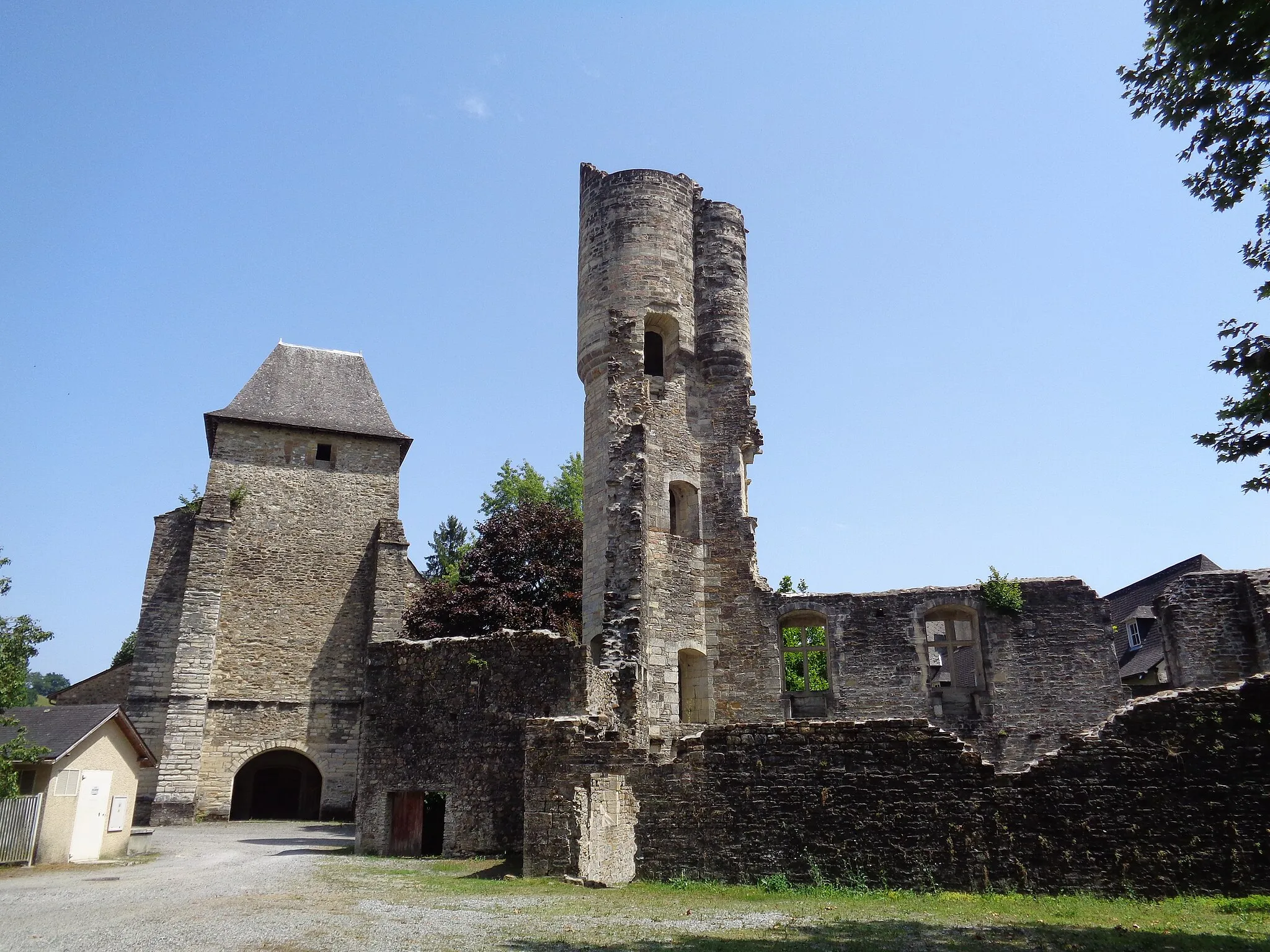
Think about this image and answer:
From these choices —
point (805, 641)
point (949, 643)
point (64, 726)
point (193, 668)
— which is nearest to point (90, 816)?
point (64, 726)

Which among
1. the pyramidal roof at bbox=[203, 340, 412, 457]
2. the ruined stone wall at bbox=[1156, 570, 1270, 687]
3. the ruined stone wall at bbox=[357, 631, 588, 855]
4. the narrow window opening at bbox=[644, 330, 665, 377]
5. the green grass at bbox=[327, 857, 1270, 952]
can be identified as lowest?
the green grass at bbox=[327, 857, 1270, 952]

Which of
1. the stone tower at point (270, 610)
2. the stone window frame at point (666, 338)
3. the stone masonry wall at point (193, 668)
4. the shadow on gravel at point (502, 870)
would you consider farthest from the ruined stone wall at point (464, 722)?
the stone masonry wall at point (193, 668)

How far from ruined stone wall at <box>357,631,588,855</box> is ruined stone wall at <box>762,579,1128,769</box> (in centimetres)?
517

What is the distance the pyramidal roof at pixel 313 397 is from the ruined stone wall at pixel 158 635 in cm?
358

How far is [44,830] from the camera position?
1440cm

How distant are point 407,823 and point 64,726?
21.6 ft

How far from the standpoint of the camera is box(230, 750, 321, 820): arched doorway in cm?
2602

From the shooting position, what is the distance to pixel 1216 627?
16047mm

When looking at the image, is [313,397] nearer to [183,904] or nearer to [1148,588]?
[183,904]

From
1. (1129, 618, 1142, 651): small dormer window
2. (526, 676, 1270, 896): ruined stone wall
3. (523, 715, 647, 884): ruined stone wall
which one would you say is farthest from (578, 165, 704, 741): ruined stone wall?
(1129, 618, 1142, 651): small dormer window

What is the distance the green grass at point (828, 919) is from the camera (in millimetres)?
7242

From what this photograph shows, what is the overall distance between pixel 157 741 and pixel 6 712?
7.76m

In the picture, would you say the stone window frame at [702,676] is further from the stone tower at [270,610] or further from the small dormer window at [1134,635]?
the small dormer window at [1134,635]

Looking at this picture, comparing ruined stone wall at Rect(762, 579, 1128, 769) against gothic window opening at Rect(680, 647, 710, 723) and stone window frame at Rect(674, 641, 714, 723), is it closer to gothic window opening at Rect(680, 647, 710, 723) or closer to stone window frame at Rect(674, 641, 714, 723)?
stone window frame at Rect(674, 641, 714, 723)
